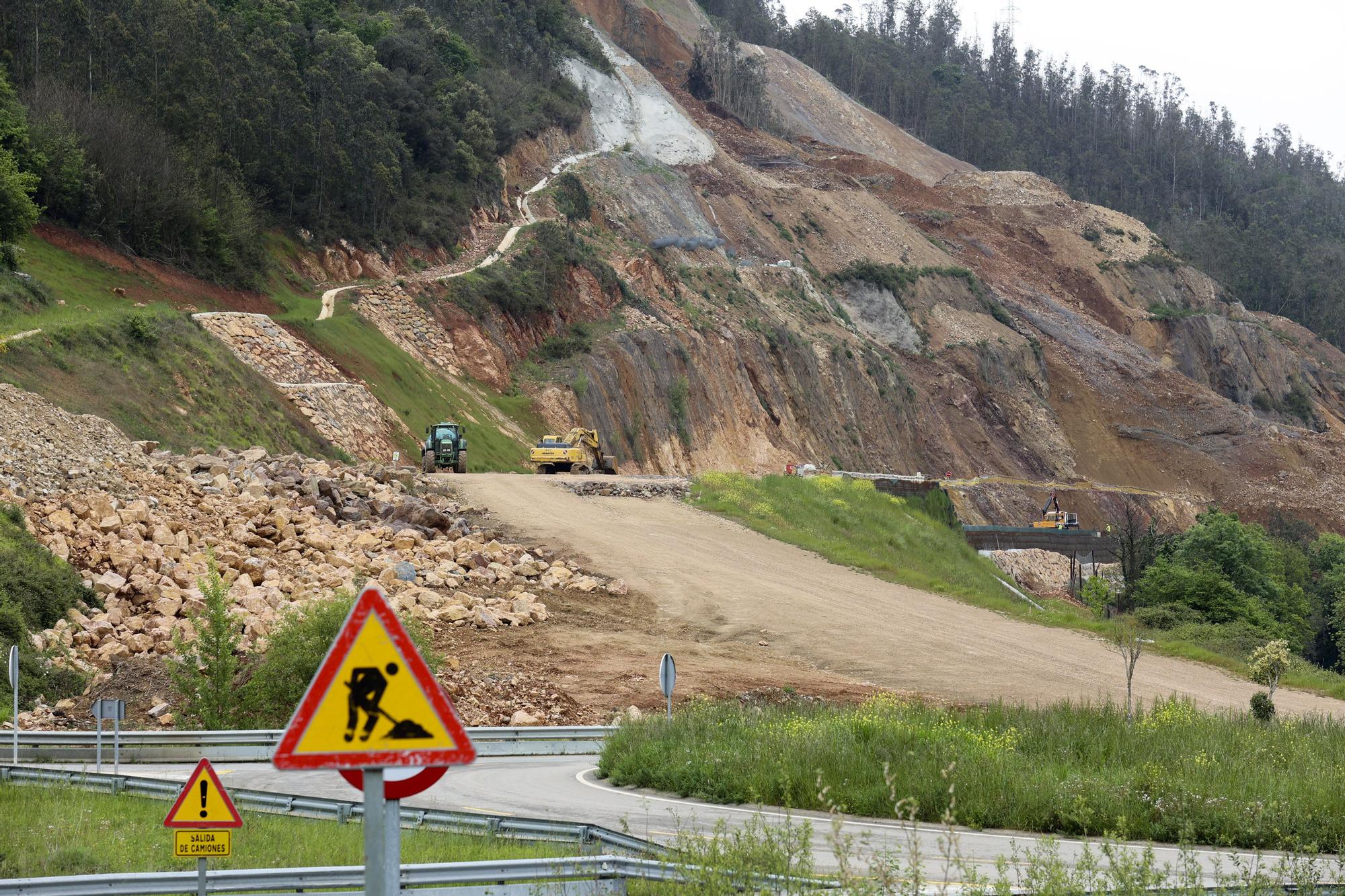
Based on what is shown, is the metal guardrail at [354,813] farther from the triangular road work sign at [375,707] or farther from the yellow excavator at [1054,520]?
the yellow excavator at [1054,520]

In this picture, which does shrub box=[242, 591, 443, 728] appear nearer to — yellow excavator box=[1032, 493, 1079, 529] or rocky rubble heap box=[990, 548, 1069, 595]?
rocky rubble heap box=[990, 548, 1069, 595]

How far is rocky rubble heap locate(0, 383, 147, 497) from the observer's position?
2511 centimetres

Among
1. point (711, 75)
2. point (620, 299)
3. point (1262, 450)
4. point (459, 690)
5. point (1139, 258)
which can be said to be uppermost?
point (711, 75)

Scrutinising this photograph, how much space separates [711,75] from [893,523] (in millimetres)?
87459

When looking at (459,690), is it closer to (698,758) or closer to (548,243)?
(698,758)

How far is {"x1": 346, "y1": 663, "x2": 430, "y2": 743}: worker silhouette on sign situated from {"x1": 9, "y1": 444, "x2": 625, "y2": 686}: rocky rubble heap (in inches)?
630

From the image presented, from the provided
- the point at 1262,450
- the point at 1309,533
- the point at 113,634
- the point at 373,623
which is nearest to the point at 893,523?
the point at 113,634

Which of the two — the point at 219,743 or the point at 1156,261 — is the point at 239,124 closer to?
the point at 219,743

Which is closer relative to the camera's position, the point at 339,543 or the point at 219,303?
the point at 339,543

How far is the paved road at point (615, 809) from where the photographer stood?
33.7ft

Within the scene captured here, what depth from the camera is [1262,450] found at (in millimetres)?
90750

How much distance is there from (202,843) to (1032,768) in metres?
8.26

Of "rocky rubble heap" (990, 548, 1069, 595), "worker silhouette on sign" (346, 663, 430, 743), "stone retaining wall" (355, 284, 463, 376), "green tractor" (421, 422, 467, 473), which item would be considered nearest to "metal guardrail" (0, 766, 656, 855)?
"worker silhouette on sign" (346, 663, 430, 743)

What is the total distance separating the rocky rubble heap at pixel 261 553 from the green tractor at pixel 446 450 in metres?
9.11
